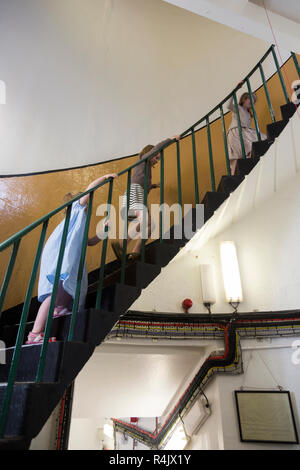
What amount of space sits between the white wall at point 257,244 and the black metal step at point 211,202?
1.08m

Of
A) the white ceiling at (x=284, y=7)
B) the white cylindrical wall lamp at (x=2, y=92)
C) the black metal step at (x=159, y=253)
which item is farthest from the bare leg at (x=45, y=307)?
the white cylindrical wall lamp at (x=2, y=92)

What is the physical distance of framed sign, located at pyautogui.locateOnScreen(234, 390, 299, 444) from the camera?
3223 millimetres

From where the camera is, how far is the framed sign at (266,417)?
3223mm

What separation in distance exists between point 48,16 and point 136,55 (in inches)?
59.7

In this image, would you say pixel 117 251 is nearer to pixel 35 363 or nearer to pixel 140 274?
pixel 140 274

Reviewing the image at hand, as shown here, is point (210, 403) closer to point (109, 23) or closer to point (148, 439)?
point (148, 439)

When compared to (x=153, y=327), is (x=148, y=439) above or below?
below

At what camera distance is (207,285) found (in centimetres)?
401

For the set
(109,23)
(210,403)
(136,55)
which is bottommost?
(210,403)

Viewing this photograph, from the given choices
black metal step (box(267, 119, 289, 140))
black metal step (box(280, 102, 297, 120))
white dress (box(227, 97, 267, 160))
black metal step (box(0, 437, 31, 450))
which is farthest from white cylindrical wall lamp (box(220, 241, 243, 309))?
black metal step (box(0, 437, 31, 450))

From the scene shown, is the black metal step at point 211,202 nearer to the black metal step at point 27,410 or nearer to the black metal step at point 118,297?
the black metal step at point 118,297

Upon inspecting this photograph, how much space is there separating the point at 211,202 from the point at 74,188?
6.92 feet

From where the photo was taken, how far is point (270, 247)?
417 centimetres
